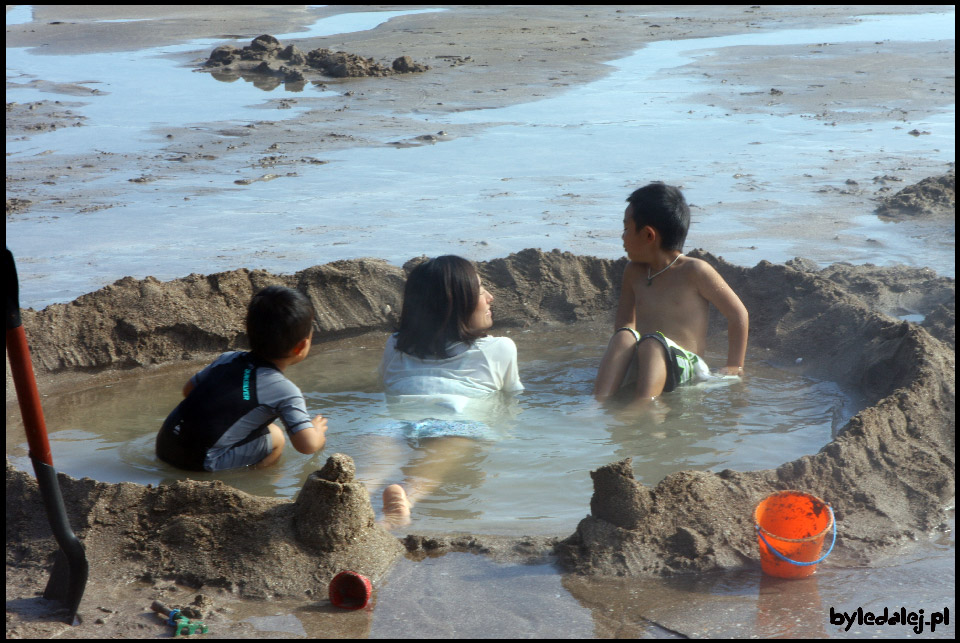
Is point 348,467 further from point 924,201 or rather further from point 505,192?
point 924,201

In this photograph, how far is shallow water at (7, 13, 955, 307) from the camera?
6.51 metres

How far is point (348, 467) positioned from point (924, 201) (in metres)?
6.12

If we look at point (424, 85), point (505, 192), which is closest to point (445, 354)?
point (505, 192)

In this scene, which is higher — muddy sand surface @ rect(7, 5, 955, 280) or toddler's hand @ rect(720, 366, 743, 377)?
muddy sand surface @ rect(7, 5, 955, 280)

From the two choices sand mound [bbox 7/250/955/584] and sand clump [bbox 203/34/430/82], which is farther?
sand clump [bbox 203/34/430/82]

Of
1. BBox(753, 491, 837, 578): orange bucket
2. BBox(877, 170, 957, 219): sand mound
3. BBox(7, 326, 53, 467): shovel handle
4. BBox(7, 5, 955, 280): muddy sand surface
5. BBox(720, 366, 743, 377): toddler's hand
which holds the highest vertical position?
BBox(7, 5, 955, 280): muddy sand surface

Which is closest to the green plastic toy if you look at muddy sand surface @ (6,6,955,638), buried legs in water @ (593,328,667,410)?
muddy sand surface @ (6,6,955,638)

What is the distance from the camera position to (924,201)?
721cm

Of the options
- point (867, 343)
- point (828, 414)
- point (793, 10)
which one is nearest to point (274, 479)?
point (828, 414)

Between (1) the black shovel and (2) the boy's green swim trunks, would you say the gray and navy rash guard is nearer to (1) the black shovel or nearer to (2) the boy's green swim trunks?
(1) the black shovel

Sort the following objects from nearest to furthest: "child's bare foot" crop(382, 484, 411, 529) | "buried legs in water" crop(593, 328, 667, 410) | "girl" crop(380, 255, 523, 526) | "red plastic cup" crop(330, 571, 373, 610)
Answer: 1. "red plastic cup" crop(330, 571, 373, 610)
2. "child's bare foot" crop(382, 484, 411, 529)
3. "girl" crop(380, 255, 523, 526)
4. "buried legs in water" crop(593, 328, 667, 410)

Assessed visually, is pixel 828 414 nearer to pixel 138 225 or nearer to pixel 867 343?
pixel 867 343

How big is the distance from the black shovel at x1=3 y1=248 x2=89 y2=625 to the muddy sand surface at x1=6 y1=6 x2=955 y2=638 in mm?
74

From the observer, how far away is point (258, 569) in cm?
263
